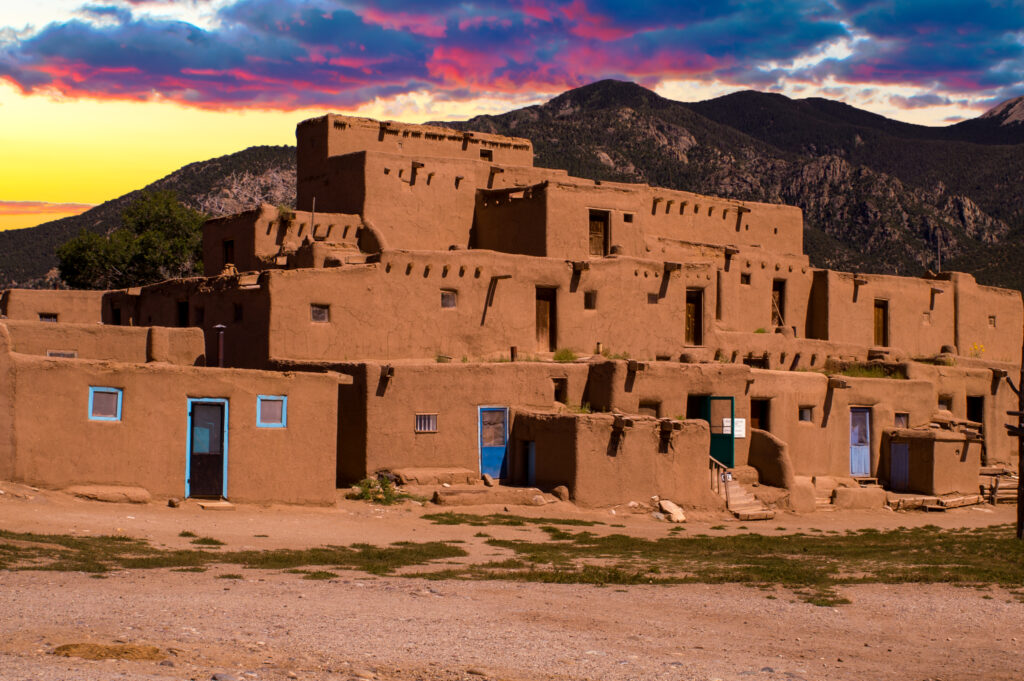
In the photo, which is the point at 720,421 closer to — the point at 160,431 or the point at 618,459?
the point at 618,459

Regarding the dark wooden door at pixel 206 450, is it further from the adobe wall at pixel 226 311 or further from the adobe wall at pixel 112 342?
the adobe wall at pixel 112 342

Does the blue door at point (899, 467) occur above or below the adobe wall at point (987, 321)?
below

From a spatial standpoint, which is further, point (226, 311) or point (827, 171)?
point (827, 171)

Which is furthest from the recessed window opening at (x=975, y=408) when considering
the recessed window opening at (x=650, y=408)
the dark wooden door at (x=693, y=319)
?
the recessed window opening at (x=650, y=408)

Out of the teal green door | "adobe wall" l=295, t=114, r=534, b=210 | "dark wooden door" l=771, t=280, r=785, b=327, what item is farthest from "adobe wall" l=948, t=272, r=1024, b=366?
"adobe wall" l=295, t=114, r=534, b=210

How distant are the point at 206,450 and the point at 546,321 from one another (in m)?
11.4

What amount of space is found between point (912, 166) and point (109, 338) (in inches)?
3112

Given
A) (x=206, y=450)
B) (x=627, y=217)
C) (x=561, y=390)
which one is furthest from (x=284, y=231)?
(x=206, y=450)

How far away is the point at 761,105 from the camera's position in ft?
349

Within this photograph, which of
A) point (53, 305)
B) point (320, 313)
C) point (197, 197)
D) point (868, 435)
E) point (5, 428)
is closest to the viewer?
point (5, 428)

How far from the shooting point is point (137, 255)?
157ft

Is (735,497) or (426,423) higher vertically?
(426,423)

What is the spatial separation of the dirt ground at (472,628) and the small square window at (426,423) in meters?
8.09

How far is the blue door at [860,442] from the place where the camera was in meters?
29.8
